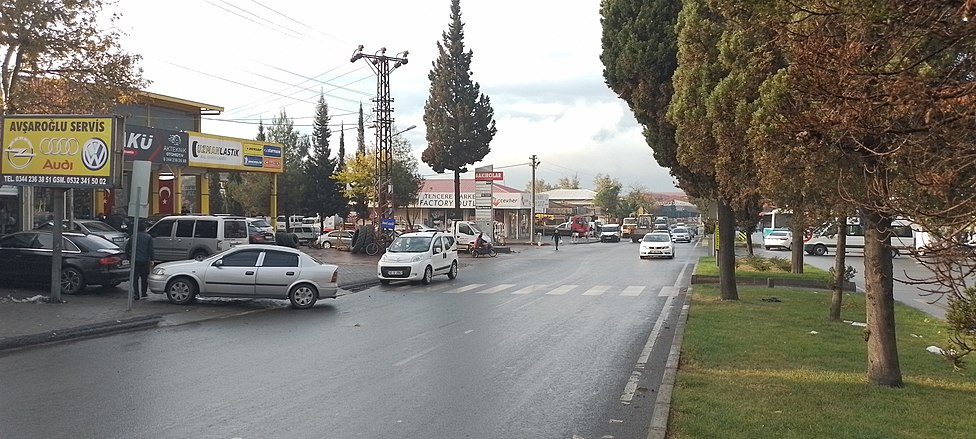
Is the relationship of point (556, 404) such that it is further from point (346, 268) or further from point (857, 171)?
point (346, 268)

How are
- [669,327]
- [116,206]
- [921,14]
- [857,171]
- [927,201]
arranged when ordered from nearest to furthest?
[921,14]
[927,201]
[857,171]
[669,327]
[116,206]

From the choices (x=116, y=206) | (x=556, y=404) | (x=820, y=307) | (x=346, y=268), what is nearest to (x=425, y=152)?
(x=116, y=206)

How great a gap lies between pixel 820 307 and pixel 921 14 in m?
13.2

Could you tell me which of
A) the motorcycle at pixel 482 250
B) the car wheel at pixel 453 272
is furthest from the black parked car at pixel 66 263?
the motorcycle at pixel 482 250

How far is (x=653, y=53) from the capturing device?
674 inches

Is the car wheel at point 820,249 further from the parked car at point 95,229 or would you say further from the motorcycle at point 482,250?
the parked car at point 95,229

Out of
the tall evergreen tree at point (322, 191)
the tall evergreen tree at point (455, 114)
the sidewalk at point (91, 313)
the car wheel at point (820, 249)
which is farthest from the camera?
the tall evergreen tree at point (322, 191)

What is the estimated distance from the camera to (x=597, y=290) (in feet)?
74.2

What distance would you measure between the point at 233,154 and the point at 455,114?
2136 cm

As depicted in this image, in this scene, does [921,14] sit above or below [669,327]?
above

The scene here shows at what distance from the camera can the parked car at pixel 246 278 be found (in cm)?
1703

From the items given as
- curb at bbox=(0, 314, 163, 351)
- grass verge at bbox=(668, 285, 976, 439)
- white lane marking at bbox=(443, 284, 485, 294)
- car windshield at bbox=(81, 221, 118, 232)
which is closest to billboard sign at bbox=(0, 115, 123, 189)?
curb at bbox=(0, 314, 163, 351)

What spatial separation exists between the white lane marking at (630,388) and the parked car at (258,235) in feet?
63.5

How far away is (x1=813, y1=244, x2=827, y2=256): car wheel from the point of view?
4950 cm
